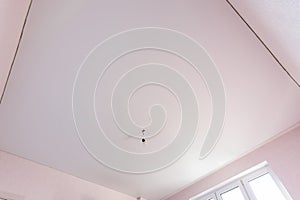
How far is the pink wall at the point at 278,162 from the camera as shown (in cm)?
206

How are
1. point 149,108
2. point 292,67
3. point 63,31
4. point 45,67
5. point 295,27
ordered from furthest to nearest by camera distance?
point 149,108, point 292,67, point 45,67, point 63,31, point 295,27

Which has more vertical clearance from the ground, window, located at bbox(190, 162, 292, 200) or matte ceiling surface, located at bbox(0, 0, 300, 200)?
matte ceiling surface, located at bbox(0, 0, 300, 200)

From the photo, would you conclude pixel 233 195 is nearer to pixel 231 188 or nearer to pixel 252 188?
pixel 231 188

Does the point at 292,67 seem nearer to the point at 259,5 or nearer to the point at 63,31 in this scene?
the point at 259,5

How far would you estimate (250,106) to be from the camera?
203 centimetres

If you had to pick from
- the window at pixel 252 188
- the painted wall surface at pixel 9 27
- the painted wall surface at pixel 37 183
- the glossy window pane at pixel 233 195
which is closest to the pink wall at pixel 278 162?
the window at pixel 252 188

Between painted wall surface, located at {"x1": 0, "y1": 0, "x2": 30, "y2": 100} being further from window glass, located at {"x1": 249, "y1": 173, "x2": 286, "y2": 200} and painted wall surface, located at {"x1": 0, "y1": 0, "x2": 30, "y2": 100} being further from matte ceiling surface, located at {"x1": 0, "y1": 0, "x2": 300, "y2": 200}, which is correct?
window glass, located at {"x1": 249, "y1": 173, "x2": 286, "y2": 200}

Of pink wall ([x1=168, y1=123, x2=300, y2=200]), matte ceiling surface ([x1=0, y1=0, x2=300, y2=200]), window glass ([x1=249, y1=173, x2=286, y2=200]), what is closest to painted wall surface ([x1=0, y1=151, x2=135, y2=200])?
matte ceiling surface ([x1=0, y1=0, x2=300, y2=200])

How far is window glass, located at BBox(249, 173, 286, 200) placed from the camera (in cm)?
220

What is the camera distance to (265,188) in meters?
2.31

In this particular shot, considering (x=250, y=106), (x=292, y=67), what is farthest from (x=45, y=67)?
(x=292, y=67)

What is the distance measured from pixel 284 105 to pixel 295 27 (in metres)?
1.05

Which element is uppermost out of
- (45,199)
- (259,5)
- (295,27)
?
(259,5)

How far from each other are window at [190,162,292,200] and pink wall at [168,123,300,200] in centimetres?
7
